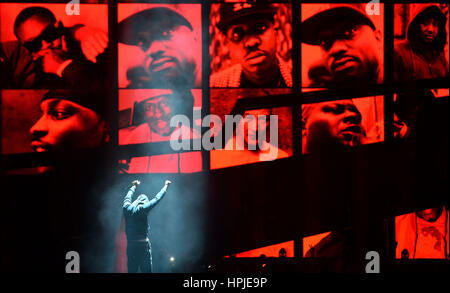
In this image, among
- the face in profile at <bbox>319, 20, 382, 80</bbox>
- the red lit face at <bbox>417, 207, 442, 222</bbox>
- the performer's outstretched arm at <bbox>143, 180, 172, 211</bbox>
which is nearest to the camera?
the performer's outstretched arm at <bbox>143, 180, 172, 211</bbox>

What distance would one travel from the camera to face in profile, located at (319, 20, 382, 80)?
4.69 m

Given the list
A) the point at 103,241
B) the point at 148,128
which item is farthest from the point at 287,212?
the point at 103,241

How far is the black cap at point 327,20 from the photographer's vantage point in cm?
467

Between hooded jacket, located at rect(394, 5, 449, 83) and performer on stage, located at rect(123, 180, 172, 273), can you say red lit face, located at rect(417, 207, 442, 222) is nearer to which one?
hooded jacket, located at rect(394, 5, 449, 83)

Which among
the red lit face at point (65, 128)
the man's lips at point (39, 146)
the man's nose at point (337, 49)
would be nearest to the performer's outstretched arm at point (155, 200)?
the red lit face at point (65, 128)

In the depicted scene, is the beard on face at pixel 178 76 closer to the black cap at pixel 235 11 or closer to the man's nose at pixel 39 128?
the black cap at pixel 235 11

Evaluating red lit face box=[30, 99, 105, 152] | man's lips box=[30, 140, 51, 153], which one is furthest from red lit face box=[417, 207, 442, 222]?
man's lips box=[30, 140, 51, 153]

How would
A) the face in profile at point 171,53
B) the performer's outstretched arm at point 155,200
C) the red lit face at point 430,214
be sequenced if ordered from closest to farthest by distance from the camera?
the performer's outstretched arm at point 155,200
the face in profile at point 171,53
the red lit face at point 430,214

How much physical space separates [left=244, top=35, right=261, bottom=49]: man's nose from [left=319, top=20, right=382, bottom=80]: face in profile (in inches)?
33.1

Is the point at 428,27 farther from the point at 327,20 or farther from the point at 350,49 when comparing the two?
the point at 327,20

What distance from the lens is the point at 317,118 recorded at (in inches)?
185

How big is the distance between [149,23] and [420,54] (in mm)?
3633

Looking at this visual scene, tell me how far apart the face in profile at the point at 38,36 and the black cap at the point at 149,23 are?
833 mm

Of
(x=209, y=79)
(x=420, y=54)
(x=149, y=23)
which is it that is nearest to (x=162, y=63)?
(x=149, y=23)
